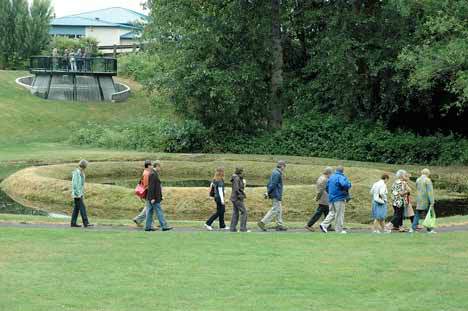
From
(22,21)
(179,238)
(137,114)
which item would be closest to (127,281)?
(179,238)

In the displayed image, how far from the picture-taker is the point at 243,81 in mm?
46250

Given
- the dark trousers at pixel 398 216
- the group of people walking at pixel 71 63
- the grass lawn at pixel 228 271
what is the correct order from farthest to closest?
the group of people walking at pixel 71 63
the dark trousers at pixel 398 216
the grass lawn at pixel 228 271

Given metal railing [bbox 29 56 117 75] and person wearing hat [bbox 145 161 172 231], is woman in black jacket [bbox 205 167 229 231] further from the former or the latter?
metal railing [bbox 29 56 117 75]

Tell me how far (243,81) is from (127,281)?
32.2 m

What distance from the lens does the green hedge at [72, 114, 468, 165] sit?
4419cm

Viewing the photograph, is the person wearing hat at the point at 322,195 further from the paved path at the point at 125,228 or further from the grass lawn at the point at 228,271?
the grass lawn at the point at 228,271

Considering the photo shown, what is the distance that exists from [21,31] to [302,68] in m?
34.5

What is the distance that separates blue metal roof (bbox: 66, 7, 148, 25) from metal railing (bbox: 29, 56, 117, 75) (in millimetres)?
48860

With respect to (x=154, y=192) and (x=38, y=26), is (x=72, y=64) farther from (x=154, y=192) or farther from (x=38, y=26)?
(x=154, y=192)

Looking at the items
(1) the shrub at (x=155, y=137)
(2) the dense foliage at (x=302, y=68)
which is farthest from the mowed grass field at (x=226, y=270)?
(1) the shrub at (x=155, y=137)

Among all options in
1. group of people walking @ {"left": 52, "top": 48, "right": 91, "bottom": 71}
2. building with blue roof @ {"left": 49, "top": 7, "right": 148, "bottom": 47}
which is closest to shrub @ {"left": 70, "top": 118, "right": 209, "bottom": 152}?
group of people walking @ {"left": 52, "top": 48, "right": 91, "bottom": 71}

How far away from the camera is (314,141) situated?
4688cm

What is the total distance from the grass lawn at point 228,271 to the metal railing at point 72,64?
143 ft

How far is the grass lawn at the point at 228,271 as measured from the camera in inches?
521
